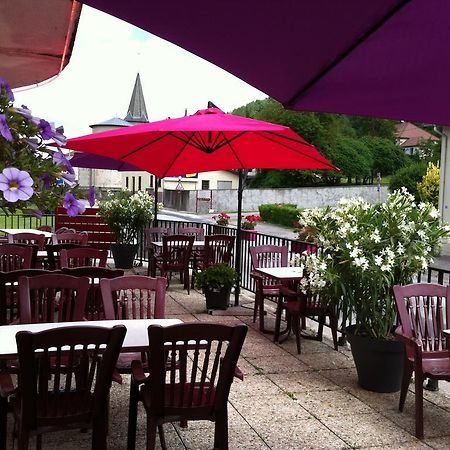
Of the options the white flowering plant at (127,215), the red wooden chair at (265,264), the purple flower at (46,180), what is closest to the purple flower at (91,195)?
the purple flower at (46,180)

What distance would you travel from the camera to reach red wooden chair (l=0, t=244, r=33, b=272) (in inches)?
233

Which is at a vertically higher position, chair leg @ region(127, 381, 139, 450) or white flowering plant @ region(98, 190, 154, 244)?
white flowering plant @ region(98, 190, 154, 244)

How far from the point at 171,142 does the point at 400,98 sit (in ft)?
17.6

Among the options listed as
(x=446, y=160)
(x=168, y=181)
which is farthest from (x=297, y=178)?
(x=446, y=160)

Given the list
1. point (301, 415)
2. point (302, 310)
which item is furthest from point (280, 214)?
point (301, 415)

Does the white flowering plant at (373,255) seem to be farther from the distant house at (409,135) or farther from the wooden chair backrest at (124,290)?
the distant house at (409,135)

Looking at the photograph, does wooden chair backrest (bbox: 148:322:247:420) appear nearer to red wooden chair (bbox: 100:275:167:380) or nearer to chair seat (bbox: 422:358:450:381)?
red wooden chair (bbox: 100:275:167:380)

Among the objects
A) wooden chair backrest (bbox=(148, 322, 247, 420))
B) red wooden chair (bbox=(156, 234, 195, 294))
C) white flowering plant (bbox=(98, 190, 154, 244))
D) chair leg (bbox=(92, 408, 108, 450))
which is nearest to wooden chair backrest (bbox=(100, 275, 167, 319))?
wooden chair backrest (bbox=(148, 322, 247, 420))

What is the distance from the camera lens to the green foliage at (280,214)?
31.0 meters

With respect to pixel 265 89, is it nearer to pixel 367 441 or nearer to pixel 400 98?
pixel 400 98

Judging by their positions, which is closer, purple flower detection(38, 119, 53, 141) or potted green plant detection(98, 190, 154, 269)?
purple flower detection(38, 119, 53, 141)

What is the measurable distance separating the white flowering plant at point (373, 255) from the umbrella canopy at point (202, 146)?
5.06 feet

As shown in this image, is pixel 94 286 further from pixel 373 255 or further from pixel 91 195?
pixel 91 195

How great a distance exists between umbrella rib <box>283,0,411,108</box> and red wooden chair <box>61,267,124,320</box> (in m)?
2.39
